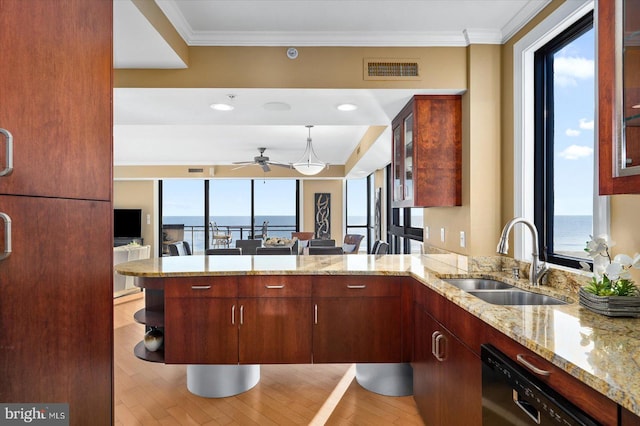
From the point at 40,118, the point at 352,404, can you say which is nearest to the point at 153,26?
the point at 40,118

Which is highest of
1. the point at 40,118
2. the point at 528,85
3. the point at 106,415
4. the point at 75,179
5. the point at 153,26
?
the point at 153,26

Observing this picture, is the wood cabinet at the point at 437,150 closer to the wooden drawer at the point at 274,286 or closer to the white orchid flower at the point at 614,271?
the wooden drawer at the point at 274,286

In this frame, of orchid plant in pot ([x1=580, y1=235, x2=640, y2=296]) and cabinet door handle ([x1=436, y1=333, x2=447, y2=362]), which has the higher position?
orchid plant in pot ([x1=580, y1=235, x2=640, y2=296])

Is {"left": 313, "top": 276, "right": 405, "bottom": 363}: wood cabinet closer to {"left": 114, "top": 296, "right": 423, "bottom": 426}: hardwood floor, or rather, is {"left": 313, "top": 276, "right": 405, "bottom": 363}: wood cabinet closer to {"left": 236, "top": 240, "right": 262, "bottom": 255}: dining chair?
{"left": 114, "top": 296, "right": 423, "bottom": 426}: hardwood floor

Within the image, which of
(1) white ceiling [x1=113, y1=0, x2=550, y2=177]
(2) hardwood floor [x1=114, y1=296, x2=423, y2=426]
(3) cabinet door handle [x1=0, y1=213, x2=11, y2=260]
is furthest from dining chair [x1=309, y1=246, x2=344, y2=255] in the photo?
(3) cabinet door handle [x1=0, y1=213, x2=11, y2=260]

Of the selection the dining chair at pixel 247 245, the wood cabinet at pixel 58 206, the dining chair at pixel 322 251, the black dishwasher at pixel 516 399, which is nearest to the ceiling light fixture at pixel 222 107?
the wood cabinet at pixel 58 206

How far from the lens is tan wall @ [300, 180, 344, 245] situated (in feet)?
31.3

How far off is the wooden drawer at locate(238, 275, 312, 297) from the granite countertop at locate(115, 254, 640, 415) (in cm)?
5

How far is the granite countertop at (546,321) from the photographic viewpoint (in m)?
0.90

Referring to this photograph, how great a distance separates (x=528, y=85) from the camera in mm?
2297

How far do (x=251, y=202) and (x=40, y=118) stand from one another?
8.54m

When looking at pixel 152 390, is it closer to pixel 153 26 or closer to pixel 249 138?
pixel 153 26

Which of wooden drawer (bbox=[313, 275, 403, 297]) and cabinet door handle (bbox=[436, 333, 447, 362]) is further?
wooden drawer (bbox=[313, 275, 403, 297])

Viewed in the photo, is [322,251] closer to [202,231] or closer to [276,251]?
[276,251]
